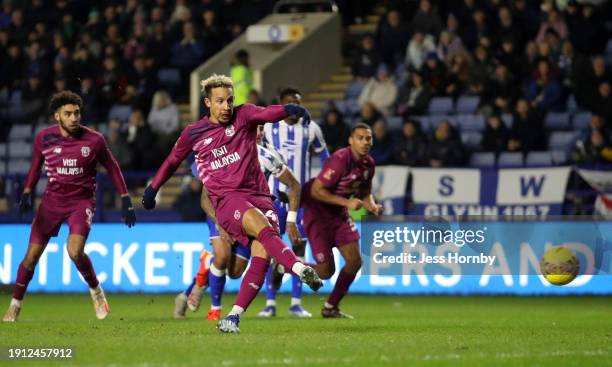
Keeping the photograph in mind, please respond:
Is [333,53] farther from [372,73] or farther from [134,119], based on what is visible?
[134,119]

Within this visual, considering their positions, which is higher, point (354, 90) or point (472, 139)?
point (354, 90)

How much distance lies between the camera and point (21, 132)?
26500mm

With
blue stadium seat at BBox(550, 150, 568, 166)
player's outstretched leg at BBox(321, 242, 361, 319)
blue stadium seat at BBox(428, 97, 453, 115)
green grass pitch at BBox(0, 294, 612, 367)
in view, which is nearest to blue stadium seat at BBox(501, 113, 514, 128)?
blue stadium seat at BBox(550, 150, 568, 166)

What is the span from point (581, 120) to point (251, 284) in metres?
11.6

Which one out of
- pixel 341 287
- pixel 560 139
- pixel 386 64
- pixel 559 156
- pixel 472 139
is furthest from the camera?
pixel 386 64

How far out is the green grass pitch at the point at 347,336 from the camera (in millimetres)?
8922

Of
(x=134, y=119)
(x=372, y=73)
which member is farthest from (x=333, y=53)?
(x=134, y=119)

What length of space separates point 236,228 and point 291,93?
348 centimetres

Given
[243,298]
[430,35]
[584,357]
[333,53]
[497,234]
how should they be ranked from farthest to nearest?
[333,53], [430,35], [497,234], [243,298], [584,357]

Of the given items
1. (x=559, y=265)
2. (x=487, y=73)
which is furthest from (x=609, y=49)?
(x=559, y=265)

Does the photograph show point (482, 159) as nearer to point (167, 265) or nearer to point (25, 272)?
point (167, 265)

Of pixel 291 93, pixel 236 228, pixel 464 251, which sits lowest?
pixel 464 251

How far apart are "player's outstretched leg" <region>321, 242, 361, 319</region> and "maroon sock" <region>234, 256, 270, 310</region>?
2984mm

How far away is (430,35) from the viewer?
24031 millimetres
